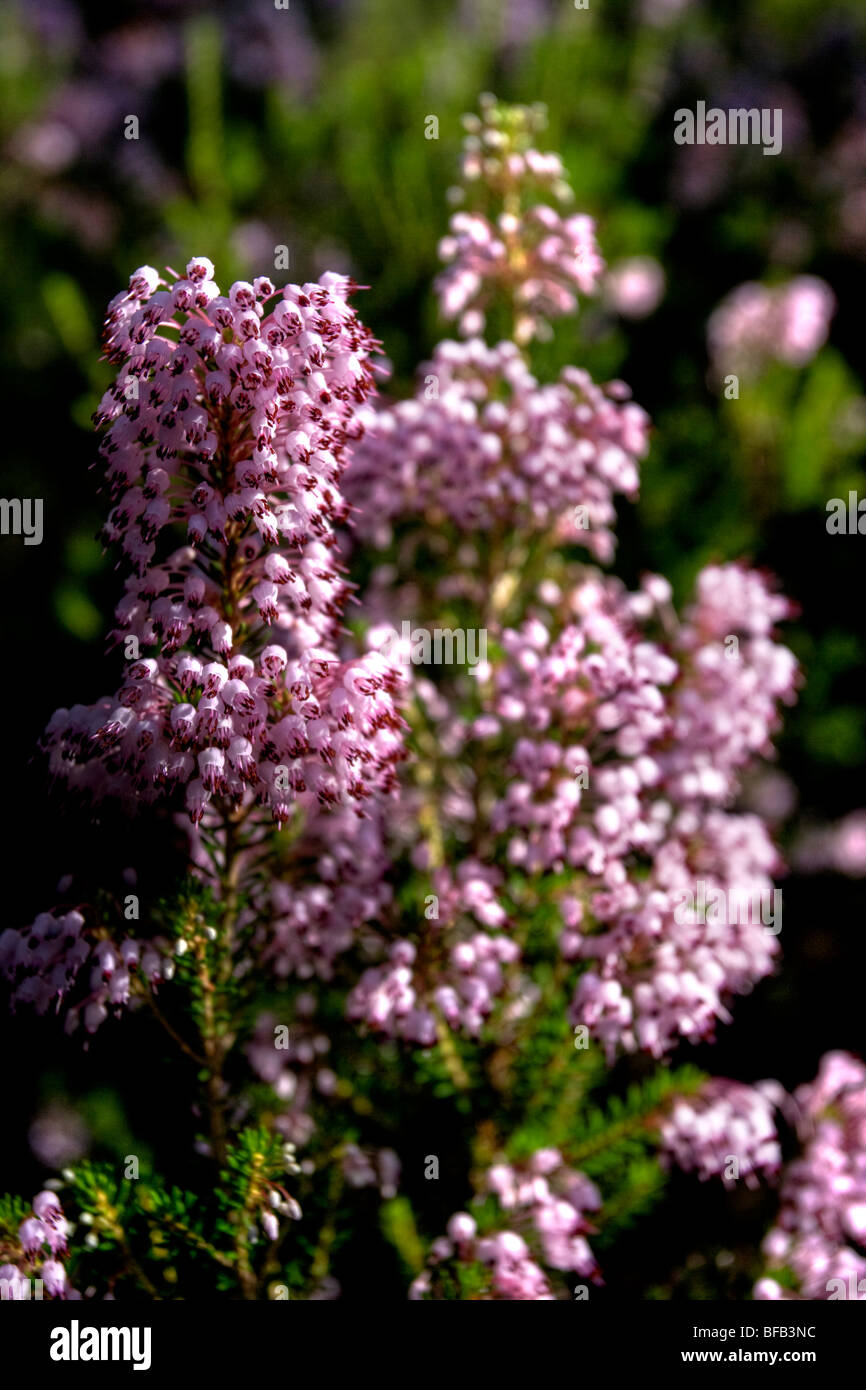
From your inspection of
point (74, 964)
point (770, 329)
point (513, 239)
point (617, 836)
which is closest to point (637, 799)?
point (617, 836)

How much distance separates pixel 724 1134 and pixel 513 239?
160 centimetres

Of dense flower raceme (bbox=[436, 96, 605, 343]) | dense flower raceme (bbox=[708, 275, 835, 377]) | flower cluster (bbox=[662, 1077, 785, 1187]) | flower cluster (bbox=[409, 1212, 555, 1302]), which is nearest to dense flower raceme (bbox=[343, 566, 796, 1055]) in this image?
flower cluster (bbox=[662, 1077, 785, 1187])

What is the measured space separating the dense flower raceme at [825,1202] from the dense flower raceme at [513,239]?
1.51 metres

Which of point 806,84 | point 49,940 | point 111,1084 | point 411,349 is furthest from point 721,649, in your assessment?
point 806,84

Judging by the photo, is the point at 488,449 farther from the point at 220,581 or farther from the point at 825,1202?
the point at 825,1202

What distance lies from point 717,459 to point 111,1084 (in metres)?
2.68

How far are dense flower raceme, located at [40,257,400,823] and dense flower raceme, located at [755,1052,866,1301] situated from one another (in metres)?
1.10

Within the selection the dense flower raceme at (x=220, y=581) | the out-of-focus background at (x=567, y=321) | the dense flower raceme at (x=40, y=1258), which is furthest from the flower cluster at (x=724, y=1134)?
the dense flower raceme at (x=40, y=1258)

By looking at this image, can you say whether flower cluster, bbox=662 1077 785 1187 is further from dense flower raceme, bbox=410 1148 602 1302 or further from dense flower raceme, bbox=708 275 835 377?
dense flower raceme, bbox=708 275 835 377

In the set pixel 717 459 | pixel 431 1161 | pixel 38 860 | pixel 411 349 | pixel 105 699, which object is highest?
pixel 411 349

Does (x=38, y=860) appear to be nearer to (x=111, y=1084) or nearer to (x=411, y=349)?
(x=111, y=1084)

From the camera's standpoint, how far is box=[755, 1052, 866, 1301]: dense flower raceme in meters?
1.97

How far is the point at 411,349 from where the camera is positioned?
13.9 ft
